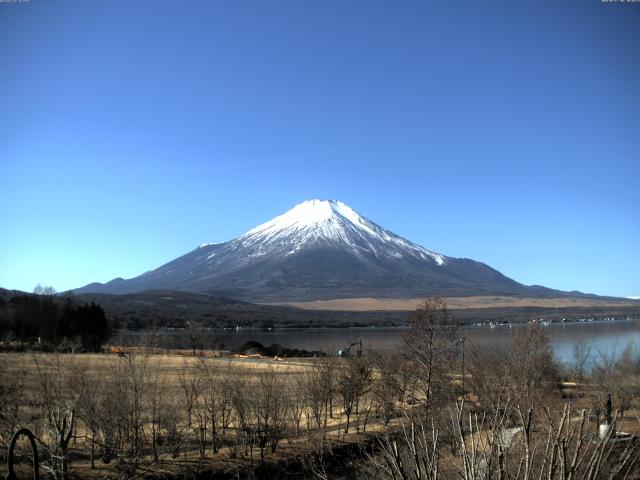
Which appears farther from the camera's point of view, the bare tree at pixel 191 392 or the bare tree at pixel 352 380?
the bare tree at pixel 352 380

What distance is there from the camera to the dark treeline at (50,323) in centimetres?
6812

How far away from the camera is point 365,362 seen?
1214 inches

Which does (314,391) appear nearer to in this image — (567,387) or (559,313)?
(567,387)

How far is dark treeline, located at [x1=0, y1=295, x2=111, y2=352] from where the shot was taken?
68.1m

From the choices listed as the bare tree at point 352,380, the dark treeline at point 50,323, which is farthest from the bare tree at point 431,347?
the dark treeline at point 50,323

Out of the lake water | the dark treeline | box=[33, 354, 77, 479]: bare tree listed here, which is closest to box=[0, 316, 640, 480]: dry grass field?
box=[33, 354, 77, 479]: bare tree

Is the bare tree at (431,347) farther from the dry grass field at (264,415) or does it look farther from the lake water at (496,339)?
the lake water at (496,339)

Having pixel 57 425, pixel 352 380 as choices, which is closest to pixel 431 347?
pixel 352 380

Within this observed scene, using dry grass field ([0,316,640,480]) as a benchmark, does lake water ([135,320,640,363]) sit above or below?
below

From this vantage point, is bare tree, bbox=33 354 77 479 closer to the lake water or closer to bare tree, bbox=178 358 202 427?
bare tree, bbox=178 358 202 427

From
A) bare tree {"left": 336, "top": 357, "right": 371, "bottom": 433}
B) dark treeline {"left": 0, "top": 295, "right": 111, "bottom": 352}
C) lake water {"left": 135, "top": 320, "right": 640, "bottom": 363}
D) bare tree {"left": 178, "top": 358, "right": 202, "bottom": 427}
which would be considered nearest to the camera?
bare tree {"left": 178, "top": 358, "right": 202, "bottom": 427}

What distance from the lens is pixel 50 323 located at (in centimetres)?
7056

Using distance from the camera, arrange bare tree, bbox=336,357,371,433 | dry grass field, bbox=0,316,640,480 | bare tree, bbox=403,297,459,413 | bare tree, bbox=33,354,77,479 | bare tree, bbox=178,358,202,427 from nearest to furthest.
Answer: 1. bare tree, bbox=33,354,77,479
2. dry grass field, bbox=0,316,640,480
3. bare tree, bbox=178,358,202,427
4. bare tree, bbox=403,297,459,413
5. bare tree, bbox=336,357,371,433

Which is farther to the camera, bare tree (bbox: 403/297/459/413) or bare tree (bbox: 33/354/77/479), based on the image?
bare tree (bbox: 403/297/459/413)
